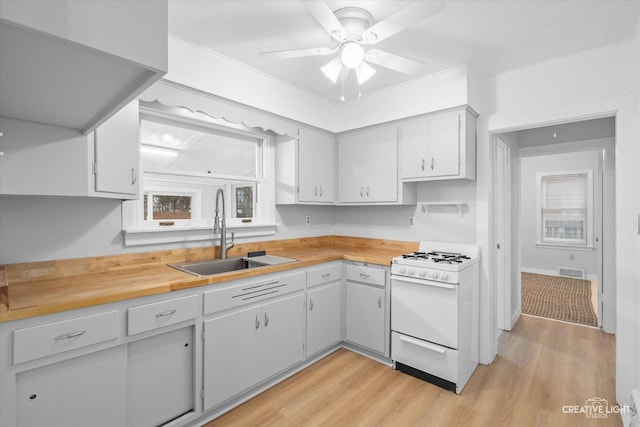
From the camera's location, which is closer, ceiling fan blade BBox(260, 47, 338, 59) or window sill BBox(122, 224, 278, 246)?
ceiling fan blade BBox(260, 47, 338, 59)

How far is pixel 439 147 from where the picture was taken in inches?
111

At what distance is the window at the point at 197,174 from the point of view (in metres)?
2.46

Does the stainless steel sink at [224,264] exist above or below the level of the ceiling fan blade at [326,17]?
below

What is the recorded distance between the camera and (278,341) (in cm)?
245

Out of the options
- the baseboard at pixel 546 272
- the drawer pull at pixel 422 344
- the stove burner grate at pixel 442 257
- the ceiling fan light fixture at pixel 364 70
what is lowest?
the baseboard at pixel 546 272

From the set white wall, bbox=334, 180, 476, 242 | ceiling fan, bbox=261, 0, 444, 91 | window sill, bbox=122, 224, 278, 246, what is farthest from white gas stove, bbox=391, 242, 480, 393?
ceiling fan, bbox=261, 0, 444, 91

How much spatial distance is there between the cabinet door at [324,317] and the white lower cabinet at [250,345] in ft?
0.37

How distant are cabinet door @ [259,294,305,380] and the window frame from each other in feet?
19.0

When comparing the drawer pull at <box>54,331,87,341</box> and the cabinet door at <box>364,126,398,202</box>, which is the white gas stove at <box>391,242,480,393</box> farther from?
the drawer pull at <box>54,331,87,341</box>

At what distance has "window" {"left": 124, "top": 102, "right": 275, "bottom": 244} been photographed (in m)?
2.46

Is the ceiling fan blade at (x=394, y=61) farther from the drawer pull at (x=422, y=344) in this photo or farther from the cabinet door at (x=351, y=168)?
the drawer pull at (x=422, y=344)

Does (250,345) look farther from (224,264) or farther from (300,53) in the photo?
(300,53)

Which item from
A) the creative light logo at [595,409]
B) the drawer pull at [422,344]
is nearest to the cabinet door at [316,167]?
the drawer pull at [422,344]

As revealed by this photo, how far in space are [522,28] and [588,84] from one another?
788 millimetres
